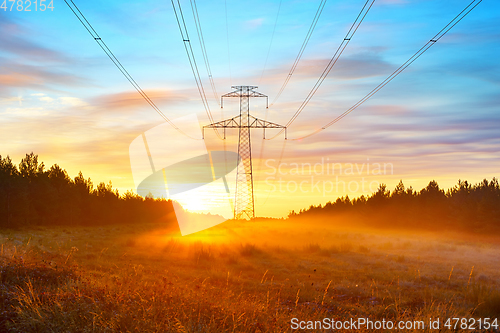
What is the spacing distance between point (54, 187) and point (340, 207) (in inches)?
3337

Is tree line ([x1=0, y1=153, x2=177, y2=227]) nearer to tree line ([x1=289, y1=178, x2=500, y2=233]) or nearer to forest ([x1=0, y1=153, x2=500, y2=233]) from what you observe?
forest ([x1=0, y1=153, x2=500, y2=233])

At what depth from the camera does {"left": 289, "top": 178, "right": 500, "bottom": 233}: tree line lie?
53.8m

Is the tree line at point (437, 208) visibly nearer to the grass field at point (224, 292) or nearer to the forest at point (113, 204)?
the forest at point (113, 204)

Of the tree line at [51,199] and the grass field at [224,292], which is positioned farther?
the tree line at [51,199]

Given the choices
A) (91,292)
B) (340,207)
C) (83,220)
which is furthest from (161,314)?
(340,207)

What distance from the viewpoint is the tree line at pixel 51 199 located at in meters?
51.7

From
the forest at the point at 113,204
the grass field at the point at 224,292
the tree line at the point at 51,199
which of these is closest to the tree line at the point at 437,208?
the forest at the point at 113,204

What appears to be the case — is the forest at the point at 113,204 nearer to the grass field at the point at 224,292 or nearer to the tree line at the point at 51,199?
the tree line at the point at 51,199

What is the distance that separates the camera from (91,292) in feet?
A: 26.1

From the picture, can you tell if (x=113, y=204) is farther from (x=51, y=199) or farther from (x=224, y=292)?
(x=224, y=292)

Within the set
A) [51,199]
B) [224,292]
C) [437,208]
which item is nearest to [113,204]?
[51,199]

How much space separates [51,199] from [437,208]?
2646 inches

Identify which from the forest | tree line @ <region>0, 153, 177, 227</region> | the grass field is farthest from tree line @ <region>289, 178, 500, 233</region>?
tree line @ <region>0, 153, 177, 227</region>

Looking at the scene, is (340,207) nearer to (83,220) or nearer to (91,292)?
(83,220)
